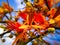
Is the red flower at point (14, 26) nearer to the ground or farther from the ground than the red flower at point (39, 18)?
nearer to the ground

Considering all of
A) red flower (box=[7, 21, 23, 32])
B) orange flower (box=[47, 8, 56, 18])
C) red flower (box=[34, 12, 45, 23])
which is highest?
orange flower (box=[47, 8, 56, 18])

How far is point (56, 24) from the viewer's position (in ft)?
1.45

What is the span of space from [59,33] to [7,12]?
17 cm

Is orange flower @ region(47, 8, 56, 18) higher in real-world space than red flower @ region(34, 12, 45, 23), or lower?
higher

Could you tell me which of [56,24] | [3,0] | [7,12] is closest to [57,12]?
[56,24]

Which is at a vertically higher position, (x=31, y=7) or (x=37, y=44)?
(x=31, y=7)

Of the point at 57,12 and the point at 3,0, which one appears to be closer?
the point at 57,12

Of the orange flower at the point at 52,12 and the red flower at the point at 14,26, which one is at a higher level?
the orange flower at the point at 52,12

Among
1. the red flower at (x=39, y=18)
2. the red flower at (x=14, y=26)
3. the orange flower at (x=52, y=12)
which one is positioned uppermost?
→ the orange flower at (x=52, y=12)

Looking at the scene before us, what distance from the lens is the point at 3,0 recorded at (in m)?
0.63

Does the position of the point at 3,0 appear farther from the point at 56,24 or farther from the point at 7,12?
the point at 56,24

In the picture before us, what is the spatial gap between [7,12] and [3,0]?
5.9 inches

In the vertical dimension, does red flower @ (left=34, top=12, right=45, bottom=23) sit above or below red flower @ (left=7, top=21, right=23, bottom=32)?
above

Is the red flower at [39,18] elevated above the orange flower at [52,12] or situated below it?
below
